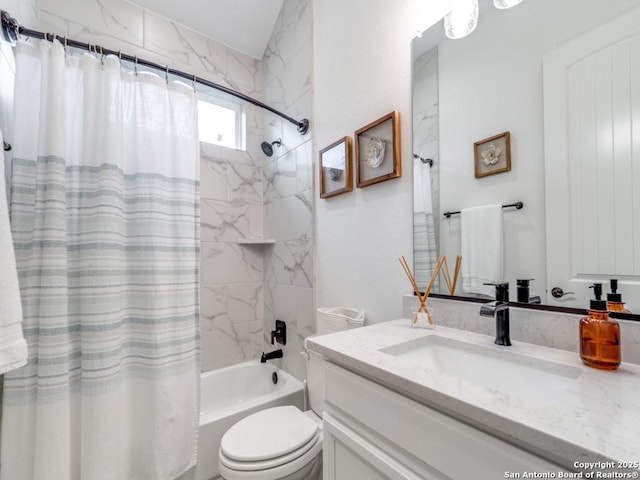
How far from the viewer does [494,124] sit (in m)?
0.92

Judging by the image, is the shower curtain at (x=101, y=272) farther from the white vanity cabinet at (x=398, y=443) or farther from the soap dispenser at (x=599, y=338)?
the soap dispenser at (x=599, y=338)

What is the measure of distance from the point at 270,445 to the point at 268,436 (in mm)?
60

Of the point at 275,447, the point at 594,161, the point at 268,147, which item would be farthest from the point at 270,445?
the point at 268,147

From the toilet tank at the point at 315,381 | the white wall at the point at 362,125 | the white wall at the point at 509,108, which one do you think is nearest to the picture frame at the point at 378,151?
the white wall at the point at 362,125

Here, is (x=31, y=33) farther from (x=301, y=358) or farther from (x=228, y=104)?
(x=301, y=358)

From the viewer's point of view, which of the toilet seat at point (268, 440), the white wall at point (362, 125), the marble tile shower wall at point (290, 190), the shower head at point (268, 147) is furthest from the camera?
the shower head at point (268, 147)

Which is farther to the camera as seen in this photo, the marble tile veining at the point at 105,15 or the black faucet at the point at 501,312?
the marble tile veining at the point at 105,15

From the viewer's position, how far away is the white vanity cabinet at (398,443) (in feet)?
1.50

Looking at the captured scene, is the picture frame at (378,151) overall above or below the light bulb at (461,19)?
below

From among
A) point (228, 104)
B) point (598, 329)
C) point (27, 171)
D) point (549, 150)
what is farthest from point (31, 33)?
point (598, 329)

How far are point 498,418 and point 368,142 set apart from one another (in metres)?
1.17

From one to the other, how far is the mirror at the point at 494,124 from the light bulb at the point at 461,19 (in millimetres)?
22

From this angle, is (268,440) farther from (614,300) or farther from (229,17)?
(229,17)

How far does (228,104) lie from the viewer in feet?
7.50
